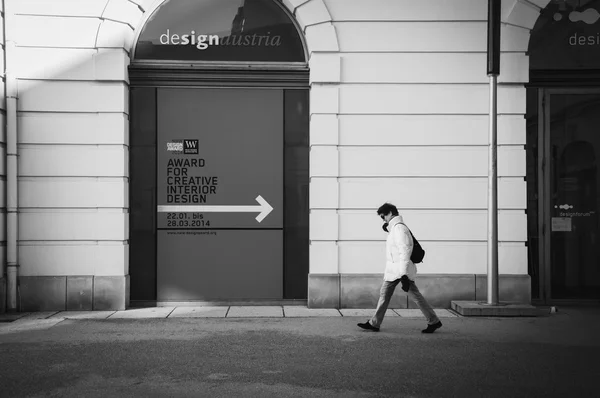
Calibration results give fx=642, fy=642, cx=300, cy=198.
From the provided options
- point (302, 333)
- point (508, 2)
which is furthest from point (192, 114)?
point (508, 2)

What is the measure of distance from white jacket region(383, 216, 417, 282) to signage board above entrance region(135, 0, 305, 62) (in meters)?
4.08

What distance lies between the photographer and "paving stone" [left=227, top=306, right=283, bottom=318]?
9.93 m

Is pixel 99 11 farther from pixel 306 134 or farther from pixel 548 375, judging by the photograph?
pixel 548 375

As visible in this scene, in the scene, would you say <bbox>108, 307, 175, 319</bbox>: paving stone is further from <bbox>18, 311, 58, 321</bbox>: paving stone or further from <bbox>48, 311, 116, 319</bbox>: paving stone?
<bbox>18, 311, 58, 321</bbox>: paving stone

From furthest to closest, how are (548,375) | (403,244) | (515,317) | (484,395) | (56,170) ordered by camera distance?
(56,170) → (515,317) → (403,244) → (548,375) → (484,395)

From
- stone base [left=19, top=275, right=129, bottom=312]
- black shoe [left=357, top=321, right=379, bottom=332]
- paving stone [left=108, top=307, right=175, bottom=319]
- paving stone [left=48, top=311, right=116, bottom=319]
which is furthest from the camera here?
stone base [left=19, top=275, right=129, bottom=312]

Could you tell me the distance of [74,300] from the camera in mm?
10328

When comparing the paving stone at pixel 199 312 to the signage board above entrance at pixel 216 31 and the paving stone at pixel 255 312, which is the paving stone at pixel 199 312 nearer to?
the paving stone at pixel 255 312

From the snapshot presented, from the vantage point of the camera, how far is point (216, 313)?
10.1 metres

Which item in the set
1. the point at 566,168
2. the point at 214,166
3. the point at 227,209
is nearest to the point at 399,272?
the point at 227,209

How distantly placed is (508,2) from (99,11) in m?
6.78

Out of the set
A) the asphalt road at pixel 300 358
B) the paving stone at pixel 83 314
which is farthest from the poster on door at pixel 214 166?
the asphalt road at pixel 300 358

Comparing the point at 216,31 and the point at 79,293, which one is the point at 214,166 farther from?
the point at 79,293

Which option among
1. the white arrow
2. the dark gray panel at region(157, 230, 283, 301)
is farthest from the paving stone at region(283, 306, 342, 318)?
the white arrow
